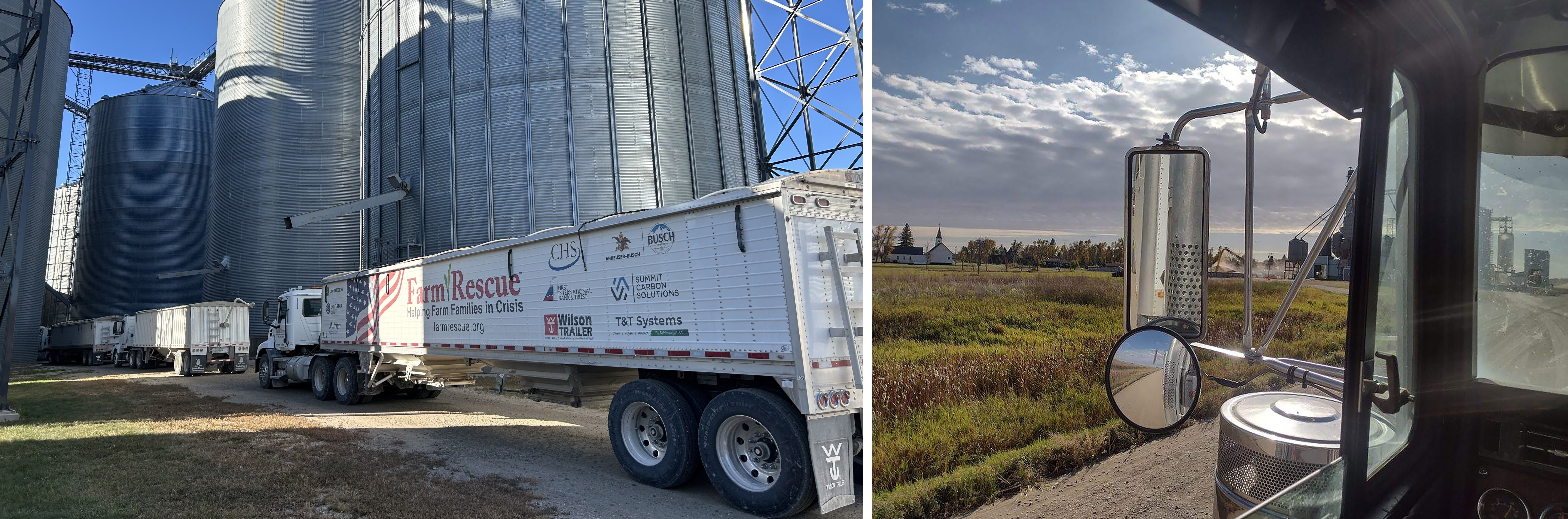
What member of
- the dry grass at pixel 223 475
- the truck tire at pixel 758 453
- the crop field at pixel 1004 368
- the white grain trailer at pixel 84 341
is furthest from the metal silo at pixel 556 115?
the white grain trailer at pixel 84 341

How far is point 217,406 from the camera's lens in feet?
44.4

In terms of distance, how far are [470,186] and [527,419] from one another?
24.2 ft

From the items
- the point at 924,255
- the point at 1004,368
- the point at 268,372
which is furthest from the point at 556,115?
the point at 924,255

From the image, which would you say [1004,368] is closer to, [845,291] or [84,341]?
[845,291]

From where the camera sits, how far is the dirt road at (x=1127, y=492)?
3811 mm

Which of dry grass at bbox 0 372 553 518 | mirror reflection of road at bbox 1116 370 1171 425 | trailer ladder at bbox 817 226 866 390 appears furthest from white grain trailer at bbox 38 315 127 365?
mirror reflection of road at bbox 1116 370 1171 425

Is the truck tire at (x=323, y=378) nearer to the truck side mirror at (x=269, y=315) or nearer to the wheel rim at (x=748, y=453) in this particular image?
the truck side mirror at (x=269, y=315)

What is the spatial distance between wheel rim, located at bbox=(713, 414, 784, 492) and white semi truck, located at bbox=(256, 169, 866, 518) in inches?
0.4

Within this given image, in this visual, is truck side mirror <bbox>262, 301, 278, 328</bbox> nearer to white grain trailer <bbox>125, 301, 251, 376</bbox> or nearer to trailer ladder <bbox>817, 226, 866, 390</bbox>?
white grain trailer <bbox>125, 301, 251, 376</bbox>

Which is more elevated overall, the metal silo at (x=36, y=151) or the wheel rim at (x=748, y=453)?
the metal silo at (x=36, y=151)

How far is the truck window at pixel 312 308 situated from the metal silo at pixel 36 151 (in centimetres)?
478

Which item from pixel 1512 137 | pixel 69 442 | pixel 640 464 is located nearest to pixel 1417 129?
pixel 1512 137

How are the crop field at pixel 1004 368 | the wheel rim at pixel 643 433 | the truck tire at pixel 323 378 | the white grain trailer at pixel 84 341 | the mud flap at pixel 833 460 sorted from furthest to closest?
the white grain trailer at pixel 84 341 → the truck tire at pixel 323 378 → the wheel rim at pixel 643 433 → the mud flap at pixel 833 460 → the crop field at pixel 1004 368

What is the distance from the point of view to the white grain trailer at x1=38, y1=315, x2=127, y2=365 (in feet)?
102
